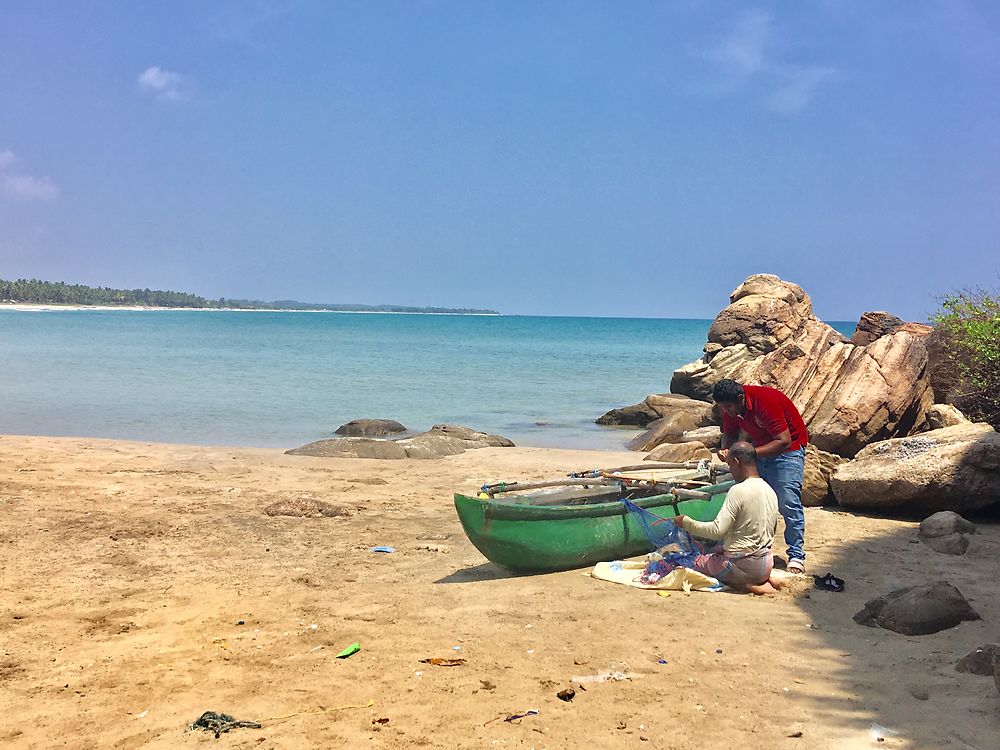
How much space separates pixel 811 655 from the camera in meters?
6.26

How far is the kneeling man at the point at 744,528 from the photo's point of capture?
24.4 ft

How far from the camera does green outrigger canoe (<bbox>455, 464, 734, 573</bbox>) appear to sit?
794 centimetres

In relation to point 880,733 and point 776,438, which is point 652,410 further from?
point 880,733

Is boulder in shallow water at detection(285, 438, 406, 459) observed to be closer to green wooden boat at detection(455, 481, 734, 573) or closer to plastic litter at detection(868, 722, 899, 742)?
green wooden boat at detection(455, 481, 734, 573)

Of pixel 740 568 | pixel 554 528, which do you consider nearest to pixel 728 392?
pixel 740 568

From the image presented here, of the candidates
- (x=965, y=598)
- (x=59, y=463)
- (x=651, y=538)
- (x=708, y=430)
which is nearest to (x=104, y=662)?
(x=651, y=538)

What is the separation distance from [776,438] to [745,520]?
1.16 meters

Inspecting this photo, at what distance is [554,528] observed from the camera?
8148mm

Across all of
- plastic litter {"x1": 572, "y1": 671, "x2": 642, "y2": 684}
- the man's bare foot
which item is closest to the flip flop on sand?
the man's bare foot

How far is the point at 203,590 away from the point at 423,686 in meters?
3.27

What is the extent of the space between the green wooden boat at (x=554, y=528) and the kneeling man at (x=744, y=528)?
3.26 ft

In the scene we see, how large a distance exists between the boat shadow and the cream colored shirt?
6.15ft

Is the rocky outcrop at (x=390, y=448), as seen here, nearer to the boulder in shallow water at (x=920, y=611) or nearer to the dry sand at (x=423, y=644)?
the dry sand at (x=423, y=644)

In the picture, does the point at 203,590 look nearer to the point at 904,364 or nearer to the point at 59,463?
the point at 59,463
